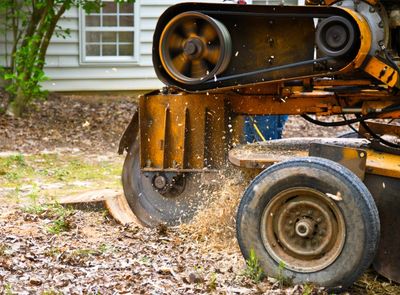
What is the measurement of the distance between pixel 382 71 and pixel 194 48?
1.40 metres

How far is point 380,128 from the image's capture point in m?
7.14

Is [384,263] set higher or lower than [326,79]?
lower

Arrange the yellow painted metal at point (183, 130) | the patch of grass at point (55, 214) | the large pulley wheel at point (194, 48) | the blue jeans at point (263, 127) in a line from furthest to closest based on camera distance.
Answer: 1. the blue jeans at point (263, 127)
2. the yellow painted metal at point (183, 130)
3. the patch of grass at point (55, 214)
4. the large pulley wheel at point (194, 48)

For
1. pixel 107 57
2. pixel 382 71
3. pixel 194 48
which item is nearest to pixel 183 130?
pixel 194 48

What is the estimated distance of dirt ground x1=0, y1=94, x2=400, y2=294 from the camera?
5.27 meters

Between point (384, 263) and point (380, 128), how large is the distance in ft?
5.89

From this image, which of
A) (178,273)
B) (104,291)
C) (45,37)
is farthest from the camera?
(45,37)

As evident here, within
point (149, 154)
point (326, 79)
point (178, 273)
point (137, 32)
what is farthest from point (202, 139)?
point (137, 32)

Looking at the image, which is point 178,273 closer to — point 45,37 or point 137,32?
point 45,37

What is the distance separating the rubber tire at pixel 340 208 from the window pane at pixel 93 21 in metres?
11.6

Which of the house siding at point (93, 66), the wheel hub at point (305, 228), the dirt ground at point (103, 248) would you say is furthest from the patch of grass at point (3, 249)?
the house siding at point (93, 66)

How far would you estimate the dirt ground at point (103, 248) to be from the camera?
527cm

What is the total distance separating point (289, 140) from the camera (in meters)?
7.26

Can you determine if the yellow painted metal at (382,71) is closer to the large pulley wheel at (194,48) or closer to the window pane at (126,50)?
the large pulley wheel at (194,48)
